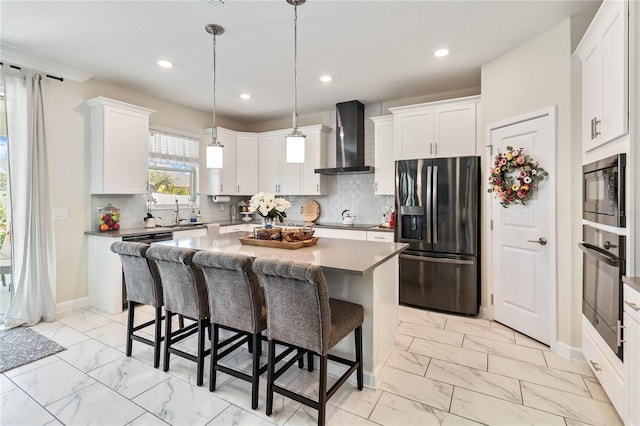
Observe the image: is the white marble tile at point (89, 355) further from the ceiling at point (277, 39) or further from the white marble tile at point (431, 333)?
the ceiling at point (277, 39)

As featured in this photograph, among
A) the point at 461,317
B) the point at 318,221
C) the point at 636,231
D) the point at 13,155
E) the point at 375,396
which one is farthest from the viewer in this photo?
the point at 318,221

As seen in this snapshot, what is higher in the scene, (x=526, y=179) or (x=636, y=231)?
(x=526, y=179)

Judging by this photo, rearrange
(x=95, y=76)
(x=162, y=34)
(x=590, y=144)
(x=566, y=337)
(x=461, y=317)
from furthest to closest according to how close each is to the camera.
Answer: (x=95, y=76) < (x=461, y=317) < (x=162, y=34) < (x=566, y=337) < (x=590, y=144)

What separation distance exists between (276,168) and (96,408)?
13.2 ft

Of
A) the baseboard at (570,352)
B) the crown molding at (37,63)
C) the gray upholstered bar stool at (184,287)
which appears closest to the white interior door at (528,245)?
the baseboard at (570,352)

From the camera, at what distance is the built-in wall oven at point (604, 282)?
1.78m

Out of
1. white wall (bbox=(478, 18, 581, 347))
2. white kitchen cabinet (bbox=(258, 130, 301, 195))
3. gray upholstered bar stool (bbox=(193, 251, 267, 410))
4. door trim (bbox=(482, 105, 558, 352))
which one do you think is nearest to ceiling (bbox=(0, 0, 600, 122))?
white wall (bbox=(478, 18, 581, 347))

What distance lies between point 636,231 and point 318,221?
4030 mm

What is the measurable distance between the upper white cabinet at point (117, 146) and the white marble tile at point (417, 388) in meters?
3.58

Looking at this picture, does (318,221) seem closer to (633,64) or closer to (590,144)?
(590,144)

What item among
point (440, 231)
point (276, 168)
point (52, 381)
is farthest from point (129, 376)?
point (276, 168)

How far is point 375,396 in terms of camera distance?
208 centimetres

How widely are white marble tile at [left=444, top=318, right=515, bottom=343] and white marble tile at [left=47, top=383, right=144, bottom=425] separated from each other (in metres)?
2.76

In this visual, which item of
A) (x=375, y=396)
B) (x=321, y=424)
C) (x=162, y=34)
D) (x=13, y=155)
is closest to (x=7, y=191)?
(x=13, y=155)
